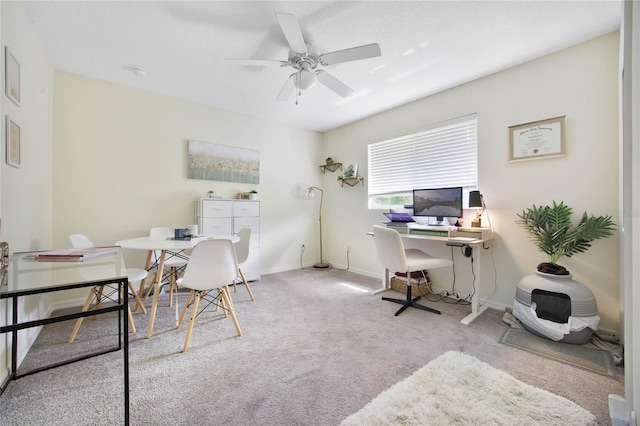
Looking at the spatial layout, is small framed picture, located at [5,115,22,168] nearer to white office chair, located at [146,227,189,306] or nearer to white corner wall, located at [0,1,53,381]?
white corner wall, located at [0,1,53,381]

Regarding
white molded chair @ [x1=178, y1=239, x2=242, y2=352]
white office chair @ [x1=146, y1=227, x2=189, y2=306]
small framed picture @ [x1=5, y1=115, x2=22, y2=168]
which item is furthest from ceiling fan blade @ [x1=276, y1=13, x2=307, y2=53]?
white office chair @ [x1=146, y1=227, x2=189, y2=306]

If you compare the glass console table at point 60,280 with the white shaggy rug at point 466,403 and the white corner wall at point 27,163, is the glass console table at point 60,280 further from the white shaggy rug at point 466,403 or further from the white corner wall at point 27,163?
the white shaggy rug at point 466,403

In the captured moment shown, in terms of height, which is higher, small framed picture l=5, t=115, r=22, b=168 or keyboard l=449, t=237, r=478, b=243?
small framed picture l=5, t=115, r=22, b=168

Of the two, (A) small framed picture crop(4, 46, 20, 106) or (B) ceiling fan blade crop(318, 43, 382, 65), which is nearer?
(A) small framed picture crop(4, 46, 20, 106)

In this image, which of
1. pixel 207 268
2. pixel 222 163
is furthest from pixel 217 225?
pixel 207 268

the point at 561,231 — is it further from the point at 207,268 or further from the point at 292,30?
the point at 207,268

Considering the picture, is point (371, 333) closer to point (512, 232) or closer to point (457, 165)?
point (512, 232)

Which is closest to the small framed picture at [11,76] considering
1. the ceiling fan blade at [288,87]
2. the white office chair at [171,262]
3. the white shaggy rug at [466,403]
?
the white office chair at [171,262]

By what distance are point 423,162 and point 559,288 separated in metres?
1.95

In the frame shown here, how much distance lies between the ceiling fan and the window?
1430 millimetres

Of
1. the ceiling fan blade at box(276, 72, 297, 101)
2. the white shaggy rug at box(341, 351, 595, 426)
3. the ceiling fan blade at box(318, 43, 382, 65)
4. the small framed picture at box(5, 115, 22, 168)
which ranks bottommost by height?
the white shaggy rug at box(341, 351, 595, 426)

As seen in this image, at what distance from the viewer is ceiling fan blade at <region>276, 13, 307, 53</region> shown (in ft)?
5.33

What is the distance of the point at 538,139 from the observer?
7.94ft

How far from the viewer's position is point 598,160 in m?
2.13
